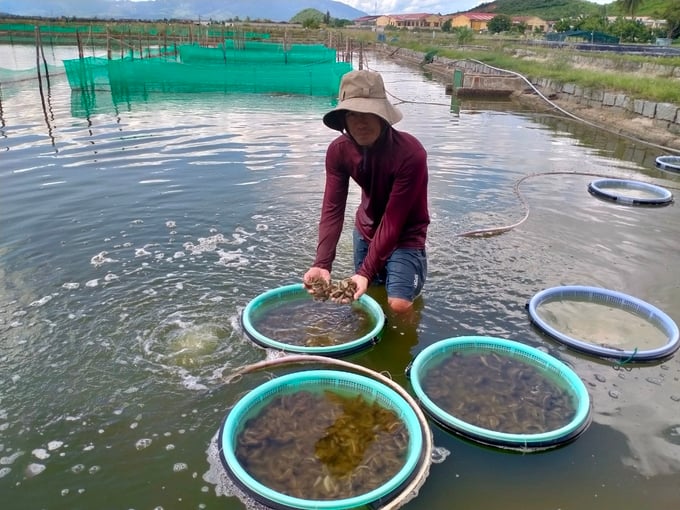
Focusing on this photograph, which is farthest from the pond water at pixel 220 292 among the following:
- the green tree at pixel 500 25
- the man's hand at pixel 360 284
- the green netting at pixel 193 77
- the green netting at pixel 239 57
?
the green tree at pixel 500 25

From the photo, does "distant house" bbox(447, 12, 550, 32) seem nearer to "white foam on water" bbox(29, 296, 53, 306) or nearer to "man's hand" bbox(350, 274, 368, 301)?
"man's hand" bbox(350, 274, 368, 301)

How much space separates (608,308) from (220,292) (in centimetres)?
346

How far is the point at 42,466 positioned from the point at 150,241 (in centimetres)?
314

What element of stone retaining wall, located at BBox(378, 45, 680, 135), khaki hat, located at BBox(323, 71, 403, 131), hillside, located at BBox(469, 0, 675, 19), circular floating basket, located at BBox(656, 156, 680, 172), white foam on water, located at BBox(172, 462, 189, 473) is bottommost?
white foam on water, located at BBox(172, 462, 189, 473)

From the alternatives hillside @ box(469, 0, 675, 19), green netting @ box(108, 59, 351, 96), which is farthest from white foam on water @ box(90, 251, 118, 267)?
hillside @ box(469, 0, 675, 19)

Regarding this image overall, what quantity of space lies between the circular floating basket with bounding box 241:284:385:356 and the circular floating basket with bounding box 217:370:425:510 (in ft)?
1.30

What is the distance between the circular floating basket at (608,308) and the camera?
143 inches

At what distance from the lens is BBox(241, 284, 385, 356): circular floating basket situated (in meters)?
3.52

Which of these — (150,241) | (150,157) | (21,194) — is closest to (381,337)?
(150,241)

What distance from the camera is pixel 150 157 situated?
8.72 m

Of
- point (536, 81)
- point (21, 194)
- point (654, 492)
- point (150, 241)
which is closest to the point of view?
point (654, 492)

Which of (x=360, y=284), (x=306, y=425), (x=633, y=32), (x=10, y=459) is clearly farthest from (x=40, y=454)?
(x=633, y=32)

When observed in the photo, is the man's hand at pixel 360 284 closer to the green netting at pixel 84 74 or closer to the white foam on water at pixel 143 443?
the white foam on water at pixel 143 443

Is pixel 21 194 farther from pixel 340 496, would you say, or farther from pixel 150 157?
pixel 340 496
